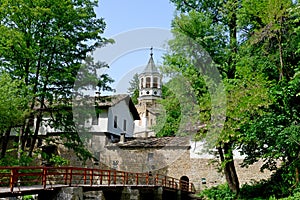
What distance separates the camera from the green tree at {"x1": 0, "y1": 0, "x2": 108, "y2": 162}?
1692cm

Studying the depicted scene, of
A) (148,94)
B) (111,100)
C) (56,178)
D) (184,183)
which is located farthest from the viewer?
(148,94)

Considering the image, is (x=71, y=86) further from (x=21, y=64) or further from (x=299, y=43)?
(x=299, y=43)

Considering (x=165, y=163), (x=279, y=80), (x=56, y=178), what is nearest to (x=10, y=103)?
(x=56, y=178)

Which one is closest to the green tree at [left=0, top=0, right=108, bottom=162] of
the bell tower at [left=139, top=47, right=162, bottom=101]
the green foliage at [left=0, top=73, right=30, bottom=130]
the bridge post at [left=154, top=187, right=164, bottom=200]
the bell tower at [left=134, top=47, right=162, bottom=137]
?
the green foliage at [left=0, top=73, right=30, bottom=130]

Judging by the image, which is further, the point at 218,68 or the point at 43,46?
the point at 43,46

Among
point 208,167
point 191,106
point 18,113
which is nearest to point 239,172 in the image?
point 208,167

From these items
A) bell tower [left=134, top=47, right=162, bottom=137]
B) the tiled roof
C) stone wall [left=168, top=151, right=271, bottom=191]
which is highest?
bell tower [left=134, top=47, right=162, bottom=137]

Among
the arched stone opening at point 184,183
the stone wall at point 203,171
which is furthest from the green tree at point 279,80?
the arched stone opening at point 184,183

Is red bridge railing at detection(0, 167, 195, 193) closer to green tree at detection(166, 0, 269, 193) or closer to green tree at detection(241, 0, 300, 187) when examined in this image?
green tree at detection(166, 0, 269, 193)

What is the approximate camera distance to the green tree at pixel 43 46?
16.9m

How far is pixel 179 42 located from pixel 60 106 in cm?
760

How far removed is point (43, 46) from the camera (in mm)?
17844

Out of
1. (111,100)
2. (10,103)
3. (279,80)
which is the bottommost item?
(10,103)

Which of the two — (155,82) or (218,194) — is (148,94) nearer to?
(155,82)
